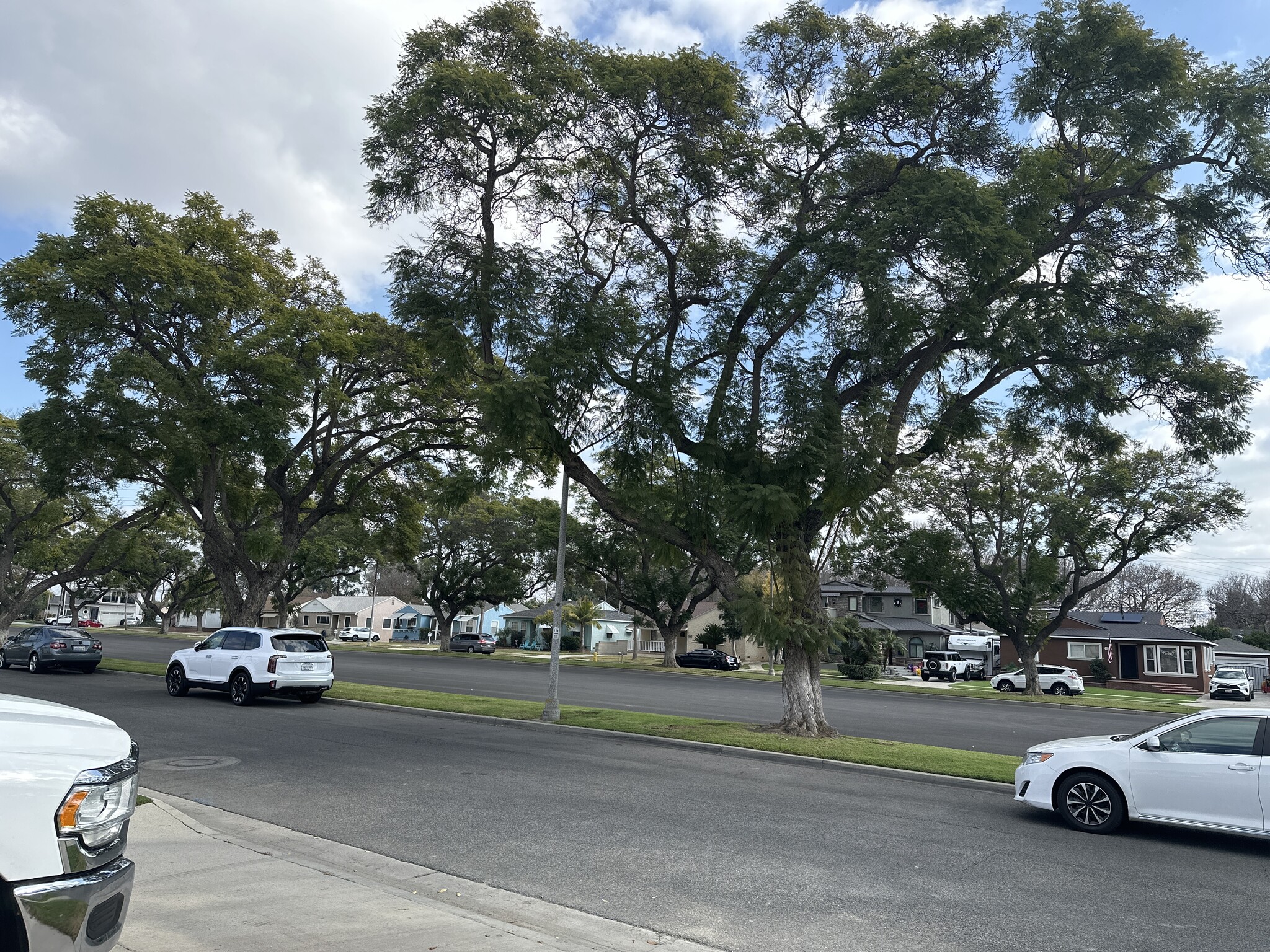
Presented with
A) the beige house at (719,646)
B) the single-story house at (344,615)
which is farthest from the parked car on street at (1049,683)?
the single-story house at (344,615)

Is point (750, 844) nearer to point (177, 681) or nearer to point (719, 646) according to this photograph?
point (177, 681)

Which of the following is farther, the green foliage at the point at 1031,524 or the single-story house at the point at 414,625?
the single-story house at the point at 414,625

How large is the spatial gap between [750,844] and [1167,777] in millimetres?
4406

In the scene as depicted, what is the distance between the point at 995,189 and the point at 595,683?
24.4 meters

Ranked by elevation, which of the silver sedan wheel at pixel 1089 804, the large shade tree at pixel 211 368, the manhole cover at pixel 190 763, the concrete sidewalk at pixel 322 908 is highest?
the large shade tree at pixel 211 368

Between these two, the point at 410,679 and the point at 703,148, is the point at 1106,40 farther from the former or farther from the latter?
the point at 410,679

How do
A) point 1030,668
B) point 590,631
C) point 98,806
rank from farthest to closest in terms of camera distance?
point 590,631, point 1030,668, point 98,806

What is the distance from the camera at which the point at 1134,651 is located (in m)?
55.2

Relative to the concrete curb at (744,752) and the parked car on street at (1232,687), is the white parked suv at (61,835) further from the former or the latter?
the parked car on street at (1232,687)

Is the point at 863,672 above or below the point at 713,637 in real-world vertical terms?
below

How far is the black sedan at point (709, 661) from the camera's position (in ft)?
181

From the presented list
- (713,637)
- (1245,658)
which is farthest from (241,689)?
(1245,658)

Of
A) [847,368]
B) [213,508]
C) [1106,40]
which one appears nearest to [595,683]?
[213,508]

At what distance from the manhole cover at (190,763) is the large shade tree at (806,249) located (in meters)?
6.42
